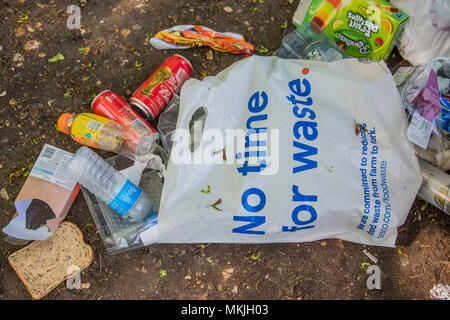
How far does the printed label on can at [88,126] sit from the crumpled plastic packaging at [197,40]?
553 mm

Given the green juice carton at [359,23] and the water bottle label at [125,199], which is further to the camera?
the green juice carton at [359,23]

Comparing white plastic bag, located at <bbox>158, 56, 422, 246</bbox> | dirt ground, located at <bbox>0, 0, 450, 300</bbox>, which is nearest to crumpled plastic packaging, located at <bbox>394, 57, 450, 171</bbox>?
white plastic bag, located at <bbox>158, 56, 422, 246</bbox>

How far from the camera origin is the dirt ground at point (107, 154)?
1.42 metres

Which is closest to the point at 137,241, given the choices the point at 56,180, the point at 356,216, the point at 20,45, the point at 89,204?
the point at 89,204

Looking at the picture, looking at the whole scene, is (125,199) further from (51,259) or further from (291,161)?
(291,161)

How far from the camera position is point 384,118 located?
4.05ft

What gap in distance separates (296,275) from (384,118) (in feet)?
2.42

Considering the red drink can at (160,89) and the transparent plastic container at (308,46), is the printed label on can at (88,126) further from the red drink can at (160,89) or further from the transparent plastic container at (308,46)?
the transparent plastic container at (308,46)

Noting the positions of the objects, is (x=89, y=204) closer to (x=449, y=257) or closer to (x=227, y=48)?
(x=227, y=48)

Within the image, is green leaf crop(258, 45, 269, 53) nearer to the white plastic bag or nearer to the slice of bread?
the white plastic bag

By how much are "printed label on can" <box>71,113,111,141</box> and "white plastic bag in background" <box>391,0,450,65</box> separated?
1.46 metres

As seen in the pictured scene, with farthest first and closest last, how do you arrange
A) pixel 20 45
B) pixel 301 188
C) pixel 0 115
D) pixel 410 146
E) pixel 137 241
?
1. pixel 20 45
2. pixel 0 115
3. pixel 137 241
4. pixel 410 146
5. pixel 301 188

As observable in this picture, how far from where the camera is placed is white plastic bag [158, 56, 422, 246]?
44.3 inches

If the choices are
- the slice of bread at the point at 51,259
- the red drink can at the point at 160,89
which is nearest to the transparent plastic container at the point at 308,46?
the red drink can at the point at 160,89
